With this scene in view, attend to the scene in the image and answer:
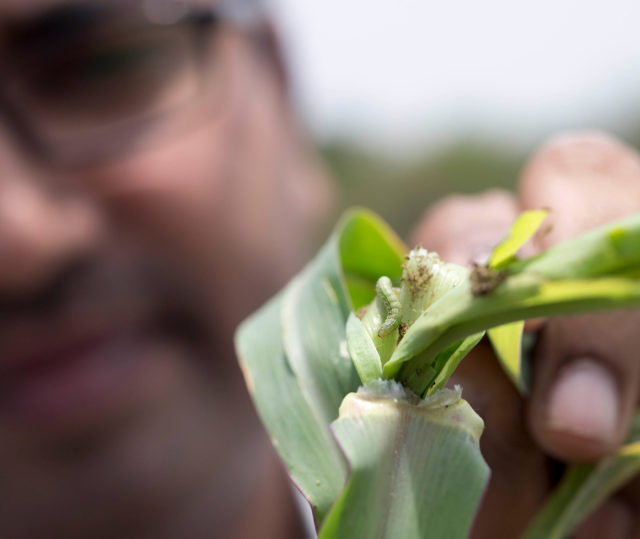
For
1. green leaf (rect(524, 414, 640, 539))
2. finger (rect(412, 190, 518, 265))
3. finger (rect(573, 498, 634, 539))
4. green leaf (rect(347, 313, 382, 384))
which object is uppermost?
green leaf (rect(347, 313, 382, 384))

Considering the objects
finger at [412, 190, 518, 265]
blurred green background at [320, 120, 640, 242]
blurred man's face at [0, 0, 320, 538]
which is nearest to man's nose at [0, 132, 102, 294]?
blurred man's face at [0, 0, 320, 538]

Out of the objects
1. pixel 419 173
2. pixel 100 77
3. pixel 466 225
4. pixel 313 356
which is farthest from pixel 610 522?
pixel 419 173

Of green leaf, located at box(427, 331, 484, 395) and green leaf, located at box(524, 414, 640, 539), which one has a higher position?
green leaf, located at box(427, 331, 484, 395)

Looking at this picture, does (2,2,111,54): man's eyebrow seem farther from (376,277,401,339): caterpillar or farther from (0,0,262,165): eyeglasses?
(376,277,401,339): caterpillar

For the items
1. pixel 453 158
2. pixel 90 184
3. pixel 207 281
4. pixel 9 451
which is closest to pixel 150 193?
pixel 90 184

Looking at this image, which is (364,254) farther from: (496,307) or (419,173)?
(419,173)
